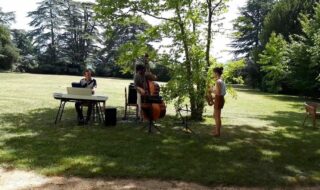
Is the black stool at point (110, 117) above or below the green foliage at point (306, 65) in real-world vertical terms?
below

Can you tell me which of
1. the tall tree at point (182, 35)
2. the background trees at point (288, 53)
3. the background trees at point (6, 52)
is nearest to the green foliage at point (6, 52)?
the background trees at point (6, 52)

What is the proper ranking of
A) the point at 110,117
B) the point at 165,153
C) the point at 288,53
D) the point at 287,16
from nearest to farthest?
the point at 165,153, the point at 110,117, the point at 288,53, the point at 287,16

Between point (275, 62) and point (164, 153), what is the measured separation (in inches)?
1385

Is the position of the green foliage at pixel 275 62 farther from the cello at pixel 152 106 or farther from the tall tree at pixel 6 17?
the tall tree at pixel 6 17

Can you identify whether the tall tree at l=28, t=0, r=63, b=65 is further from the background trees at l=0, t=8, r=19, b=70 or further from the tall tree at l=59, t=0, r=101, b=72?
the background trees at l=0, t=8, r=19, b=70

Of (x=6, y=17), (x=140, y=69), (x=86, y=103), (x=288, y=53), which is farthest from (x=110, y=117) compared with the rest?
(x=6, y=17)

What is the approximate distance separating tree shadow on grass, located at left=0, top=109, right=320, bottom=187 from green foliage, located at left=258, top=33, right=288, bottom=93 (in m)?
27.7

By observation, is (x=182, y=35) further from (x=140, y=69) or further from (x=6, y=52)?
(x=6, y=52)

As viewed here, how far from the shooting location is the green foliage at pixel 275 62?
39.3 metres

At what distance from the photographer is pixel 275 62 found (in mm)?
41844

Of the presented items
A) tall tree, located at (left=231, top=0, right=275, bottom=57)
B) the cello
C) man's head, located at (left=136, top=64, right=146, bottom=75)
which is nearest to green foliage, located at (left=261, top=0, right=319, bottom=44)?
tall tree, located at (left=231, top=0, right=275, bottom=57)

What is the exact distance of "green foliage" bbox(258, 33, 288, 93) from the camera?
39281 mm

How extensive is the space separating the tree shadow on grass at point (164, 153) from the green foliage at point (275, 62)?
Answer: 27744 mm

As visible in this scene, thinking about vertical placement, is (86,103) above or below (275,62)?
below
